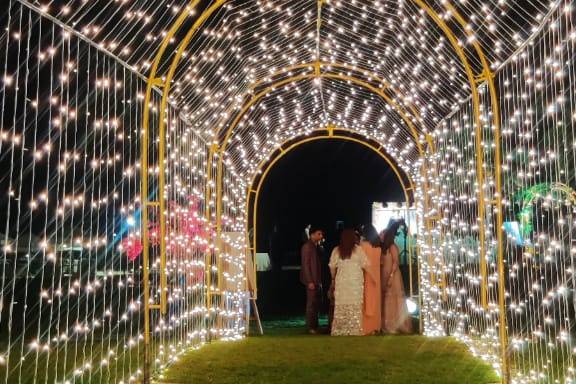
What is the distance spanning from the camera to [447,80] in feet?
28.8

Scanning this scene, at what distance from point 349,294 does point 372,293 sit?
411 millimetres

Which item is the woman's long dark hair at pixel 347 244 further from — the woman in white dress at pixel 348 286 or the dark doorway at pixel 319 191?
the dark doorway at pixel 319 191

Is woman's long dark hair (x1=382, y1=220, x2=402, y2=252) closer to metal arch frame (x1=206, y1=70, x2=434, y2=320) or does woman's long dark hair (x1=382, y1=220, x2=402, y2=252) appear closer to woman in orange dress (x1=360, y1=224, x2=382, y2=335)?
woman in orange dress (x1=360, y1=224, x2=382, y2=335)

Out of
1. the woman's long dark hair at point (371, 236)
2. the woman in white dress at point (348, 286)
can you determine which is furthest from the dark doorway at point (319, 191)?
the woman in white dress at point (348, 286)

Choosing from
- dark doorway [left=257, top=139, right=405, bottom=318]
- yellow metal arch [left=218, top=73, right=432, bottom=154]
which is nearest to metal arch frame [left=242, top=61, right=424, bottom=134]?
yellow metal arch [left=218, top=73, right=432, bottom=154]

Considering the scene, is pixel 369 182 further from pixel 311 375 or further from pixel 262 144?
pixel 311 375

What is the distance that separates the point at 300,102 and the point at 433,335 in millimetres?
4075

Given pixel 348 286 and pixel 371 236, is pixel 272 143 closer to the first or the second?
pixel 371 236

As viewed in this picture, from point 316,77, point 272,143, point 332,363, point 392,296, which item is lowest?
point 332,363

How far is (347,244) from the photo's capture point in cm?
1102

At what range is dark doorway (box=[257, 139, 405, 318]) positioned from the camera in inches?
828

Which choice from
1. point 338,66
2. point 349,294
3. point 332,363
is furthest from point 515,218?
point 332,363

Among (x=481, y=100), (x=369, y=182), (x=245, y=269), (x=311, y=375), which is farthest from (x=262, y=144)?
(x=369, y=182)

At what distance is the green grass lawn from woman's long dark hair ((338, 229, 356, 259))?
5.07ft
